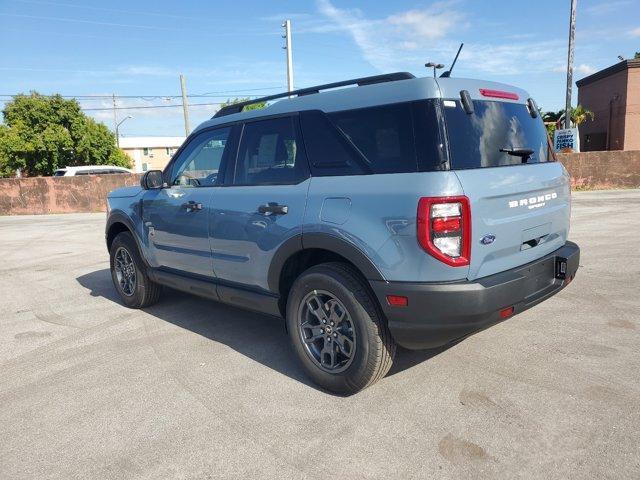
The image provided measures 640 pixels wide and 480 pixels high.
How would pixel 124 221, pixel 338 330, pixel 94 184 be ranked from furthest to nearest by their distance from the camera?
pixel 94 184, pixel 124 221, pixel 338 330

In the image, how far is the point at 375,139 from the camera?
3.07 m

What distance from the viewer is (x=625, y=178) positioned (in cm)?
1811

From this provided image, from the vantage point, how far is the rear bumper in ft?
9.13

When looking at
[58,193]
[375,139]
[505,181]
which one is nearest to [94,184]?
[58,193]

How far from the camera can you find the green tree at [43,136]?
32.0 metres

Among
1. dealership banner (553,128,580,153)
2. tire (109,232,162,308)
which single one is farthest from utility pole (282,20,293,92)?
tire (109,232,162,308)

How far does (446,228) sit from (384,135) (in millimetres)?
716

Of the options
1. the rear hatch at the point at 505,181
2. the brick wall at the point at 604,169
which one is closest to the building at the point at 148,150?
the brick wall at the point at 604,169

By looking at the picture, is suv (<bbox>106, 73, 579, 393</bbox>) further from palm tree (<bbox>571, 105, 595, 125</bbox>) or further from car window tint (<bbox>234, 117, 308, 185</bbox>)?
palm tree (<bbox>571, 105, 595, 125</bbox>)

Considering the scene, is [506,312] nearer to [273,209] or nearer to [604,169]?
[273,209]

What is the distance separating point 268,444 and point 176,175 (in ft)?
9.28

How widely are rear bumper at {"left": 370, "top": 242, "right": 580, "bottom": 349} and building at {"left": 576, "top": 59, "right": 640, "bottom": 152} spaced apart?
2832 centimetres

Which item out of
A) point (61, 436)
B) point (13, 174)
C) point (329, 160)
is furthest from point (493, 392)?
point (13, 174)

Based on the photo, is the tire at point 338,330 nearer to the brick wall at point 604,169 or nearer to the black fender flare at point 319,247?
the black fender flare at point 319,247
